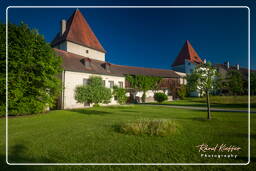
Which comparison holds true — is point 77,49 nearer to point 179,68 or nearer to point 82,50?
point 82,50

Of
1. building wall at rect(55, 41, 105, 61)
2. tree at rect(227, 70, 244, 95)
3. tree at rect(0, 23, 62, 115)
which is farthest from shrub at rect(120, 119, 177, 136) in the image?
tree at rect(227, 70, 244, 95)

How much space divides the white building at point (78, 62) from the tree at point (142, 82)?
113cm

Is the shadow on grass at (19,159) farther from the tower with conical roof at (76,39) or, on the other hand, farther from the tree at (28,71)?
the tower with conical roof at (76,39)

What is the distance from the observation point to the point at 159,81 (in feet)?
89.1

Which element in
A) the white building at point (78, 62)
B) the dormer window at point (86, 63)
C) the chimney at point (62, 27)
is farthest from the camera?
the chimney at point (62, 27)

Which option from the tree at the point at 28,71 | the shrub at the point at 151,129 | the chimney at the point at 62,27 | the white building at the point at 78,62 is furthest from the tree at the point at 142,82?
the shrub at the point at 151,129

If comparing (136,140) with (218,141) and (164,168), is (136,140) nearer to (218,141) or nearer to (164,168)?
(164,168)

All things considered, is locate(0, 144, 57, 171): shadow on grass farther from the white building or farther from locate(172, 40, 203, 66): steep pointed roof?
the white building

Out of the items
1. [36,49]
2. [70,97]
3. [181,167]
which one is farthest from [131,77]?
[181,167]

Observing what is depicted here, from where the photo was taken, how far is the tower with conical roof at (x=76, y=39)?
21219 mm

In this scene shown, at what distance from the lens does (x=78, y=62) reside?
56.8 feet

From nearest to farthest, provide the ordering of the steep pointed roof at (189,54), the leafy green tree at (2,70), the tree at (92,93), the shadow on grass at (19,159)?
1. the shadow on grass at (19,159)
2. the leafy green tree at (2,70)
3. the steep pointed roof at (189,54)
4. the tree at (92,93)

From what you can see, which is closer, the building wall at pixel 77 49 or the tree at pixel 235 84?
the building wall at pixel 77 49

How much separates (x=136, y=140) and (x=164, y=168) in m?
1.60
